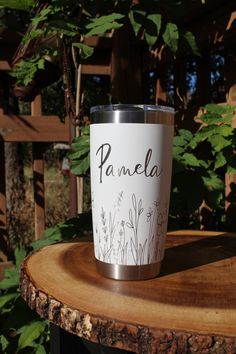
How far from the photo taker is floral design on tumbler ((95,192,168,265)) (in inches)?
29.6

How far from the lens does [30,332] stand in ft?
4.53

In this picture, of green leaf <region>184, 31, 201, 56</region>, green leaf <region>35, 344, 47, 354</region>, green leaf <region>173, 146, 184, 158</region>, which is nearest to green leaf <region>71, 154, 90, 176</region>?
green leaf <region>173, 146, 184, 158</region>

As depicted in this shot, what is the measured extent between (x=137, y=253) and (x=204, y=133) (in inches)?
25.5

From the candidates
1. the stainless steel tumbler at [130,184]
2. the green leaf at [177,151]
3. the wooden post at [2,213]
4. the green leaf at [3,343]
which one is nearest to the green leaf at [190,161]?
the green leaf at [177,151]

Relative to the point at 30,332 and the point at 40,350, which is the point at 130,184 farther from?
the point at 40,350

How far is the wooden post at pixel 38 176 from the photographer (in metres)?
2.16

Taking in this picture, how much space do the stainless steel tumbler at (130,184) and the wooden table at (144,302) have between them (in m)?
0.04

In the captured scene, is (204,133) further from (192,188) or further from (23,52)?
(23,52)

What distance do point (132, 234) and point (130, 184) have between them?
0.28ft

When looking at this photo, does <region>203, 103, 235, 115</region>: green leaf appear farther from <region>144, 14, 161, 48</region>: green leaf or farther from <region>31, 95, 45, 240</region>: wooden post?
<region>31, 95, 45, 240</region>: wooden post

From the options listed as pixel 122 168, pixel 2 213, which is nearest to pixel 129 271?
pixel 122 168

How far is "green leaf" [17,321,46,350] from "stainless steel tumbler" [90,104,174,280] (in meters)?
0.69

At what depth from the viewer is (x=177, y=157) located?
51.3 inches

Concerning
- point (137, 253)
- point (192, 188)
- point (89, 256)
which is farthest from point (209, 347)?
point (192, 188)
